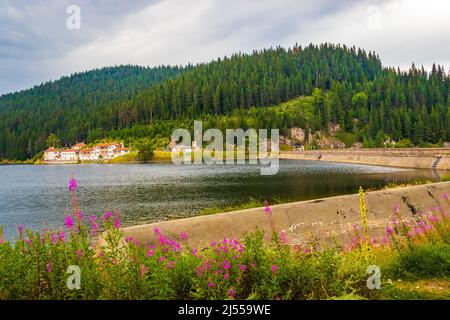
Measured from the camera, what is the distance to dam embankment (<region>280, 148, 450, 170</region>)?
64856 mm

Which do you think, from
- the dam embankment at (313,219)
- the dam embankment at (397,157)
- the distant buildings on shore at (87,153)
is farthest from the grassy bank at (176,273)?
the distant buildings on shore at (87,153)

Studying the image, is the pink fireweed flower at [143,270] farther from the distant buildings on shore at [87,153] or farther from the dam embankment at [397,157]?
the distant buildings on shore at [87,153]

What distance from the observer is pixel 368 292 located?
6594mm

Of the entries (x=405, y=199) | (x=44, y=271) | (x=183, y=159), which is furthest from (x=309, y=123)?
(x=44, y=271)

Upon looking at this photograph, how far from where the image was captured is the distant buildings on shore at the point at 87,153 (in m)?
168

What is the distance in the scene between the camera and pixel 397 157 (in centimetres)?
7938

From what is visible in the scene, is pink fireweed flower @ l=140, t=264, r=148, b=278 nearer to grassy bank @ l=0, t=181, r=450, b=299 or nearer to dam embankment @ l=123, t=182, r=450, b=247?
grassy bank @ l=0, t=181, r=450, b=299

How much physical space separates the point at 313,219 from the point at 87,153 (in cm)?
18424

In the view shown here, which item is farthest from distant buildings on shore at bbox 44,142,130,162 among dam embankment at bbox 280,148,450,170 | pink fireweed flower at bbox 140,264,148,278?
pink fireweed flower at bbox 140,264,148,278

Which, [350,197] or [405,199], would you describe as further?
[405,199]

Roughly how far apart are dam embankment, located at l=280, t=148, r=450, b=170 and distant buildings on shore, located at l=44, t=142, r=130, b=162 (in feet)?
312

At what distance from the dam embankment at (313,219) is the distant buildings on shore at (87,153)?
159 meters
